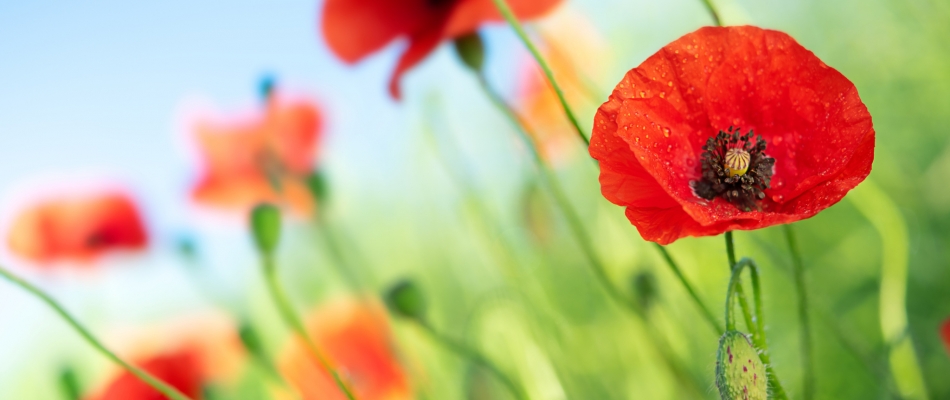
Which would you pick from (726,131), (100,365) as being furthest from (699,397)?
(100,365)

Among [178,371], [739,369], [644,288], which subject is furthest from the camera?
[178,371]

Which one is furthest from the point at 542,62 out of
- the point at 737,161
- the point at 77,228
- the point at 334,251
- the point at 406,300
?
the point at 77,228

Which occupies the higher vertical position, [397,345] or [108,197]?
[108,197]

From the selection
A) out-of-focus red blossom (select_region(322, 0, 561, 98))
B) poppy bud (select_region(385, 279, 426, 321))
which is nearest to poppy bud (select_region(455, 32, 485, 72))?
out-of-focus red blossom (select_region(322, 0, 561, 98))

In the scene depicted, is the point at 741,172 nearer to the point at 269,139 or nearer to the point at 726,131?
the point at 726,131

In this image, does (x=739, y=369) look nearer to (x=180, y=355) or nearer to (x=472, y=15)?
(x=472, y=15)

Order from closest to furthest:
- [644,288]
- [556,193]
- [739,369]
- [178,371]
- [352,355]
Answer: [739,369], [556,193], [644,288], [178,371], [352,355]
